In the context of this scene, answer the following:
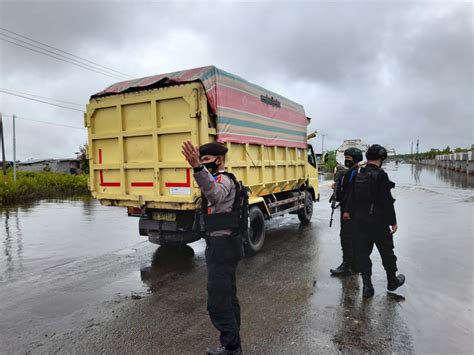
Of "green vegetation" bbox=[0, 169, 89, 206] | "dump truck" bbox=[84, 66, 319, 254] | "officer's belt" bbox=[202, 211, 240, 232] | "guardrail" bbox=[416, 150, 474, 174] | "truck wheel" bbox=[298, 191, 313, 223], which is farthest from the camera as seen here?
"guardrail" bbox=[416, 150, 474, 174]

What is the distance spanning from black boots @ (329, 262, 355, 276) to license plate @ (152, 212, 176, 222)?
250 centimetres

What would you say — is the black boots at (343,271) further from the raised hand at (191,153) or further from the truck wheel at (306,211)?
the truck wheel at (306,211)

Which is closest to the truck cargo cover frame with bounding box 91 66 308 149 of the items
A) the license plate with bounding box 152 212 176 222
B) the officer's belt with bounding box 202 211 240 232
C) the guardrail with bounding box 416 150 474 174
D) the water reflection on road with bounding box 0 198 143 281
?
the license plate with bounding box 152 212 176 222

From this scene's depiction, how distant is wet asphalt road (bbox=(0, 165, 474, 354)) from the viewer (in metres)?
3.19

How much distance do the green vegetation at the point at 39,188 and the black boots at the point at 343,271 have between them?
14215 mm

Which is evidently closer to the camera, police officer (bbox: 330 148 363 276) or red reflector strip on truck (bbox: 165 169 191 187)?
police officer (bbox: 330 148 363 276)

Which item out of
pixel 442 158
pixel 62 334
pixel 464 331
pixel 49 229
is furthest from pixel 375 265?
pixel 442 158

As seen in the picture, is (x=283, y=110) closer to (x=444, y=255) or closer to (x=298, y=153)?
(x=298, y=153)

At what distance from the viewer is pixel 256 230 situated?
643 cm

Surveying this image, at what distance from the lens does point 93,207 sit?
13164 mm

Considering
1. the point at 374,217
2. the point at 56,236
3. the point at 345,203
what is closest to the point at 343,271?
the point at 345,203

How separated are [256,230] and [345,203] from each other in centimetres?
195

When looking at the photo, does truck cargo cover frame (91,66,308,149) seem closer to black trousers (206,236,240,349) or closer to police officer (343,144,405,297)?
police officer (343,144,405,297)

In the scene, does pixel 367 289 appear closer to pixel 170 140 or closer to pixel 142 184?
pixel 170 140
